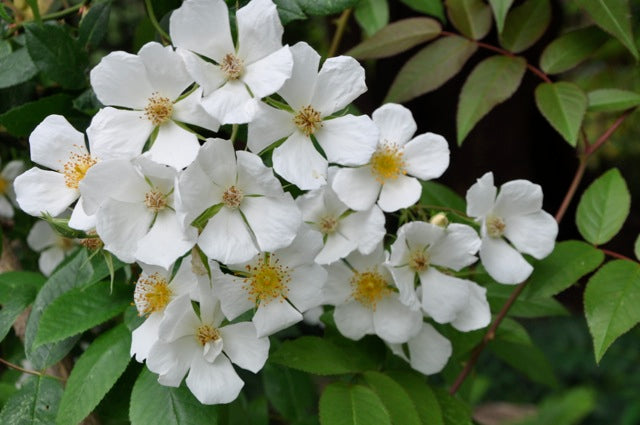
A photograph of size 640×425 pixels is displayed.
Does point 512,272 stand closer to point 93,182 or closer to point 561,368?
point 93,182

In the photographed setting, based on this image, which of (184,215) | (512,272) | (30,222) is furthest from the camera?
(30,222)

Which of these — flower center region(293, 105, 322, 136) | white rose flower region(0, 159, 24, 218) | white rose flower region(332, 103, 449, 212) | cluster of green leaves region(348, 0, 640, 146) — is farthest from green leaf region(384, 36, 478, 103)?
white rose flower region(0, 159, 24, 218)

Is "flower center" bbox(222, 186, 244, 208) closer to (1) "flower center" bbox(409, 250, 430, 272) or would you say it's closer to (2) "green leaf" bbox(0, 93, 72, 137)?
(1) "flower center" bbox(409, 250, 430, 272)

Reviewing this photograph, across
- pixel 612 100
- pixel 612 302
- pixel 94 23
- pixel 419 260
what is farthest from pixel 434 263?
pixel 94 23

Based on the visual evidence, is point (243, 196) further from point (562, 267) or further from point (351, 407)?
point (562, 267)

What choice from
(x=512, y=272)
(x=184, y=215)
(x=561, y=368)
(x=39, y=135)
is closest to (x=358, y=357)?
(x=512, y=272)

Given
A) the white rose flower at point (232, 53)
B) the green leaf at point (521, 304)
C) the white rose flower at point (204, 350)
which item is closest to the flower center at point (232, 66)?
the white rose flower at point (232, 53)
